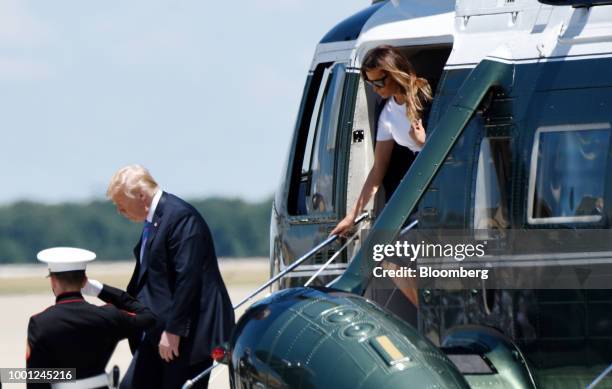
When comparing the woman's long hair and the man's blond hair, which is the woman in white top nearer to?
the woman's long hair

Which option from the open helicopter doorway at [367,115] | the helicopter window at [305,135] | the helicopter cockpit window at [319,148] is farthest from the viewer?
the helicopter window at [305,135]

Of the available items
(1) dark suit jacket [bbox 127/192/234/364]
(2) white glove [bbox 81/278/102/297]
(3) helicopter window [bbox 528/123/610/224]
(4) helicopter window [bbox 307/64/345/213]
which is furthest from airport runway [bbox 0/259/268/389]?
(3) helicopter window [bbox 528/123/610/224]

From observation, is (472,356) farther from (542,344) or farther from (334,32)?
(334,32)

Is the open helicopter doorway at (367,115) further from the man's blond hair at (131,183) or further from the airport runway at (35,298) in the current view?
the airport runway at (35,298)

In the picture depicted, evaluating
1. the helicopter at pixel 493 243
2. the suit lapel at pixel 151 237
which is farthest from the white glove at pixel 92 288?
the helicopter at pixel 493 243

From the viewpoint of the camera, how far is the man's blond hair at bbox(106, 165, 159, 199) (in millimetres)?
8102

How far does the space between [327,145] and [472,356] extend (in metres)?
2.84

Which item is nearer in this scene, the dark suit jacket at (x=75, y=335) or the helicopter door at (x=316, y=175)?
the dark suit jacket at (x=75, y=335)

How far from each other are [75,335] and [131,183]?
110cm

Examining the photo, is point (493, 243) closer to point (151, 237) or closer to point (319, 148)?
point (151, 237)

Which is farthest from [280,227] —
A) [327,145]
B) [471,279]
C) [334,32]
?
[471,279]

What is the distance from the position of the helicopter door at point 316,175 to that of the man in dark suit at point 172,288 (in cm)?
101

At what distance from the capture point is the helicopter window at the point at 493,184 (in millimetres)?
7152

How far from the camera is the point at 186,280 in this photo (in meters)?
8.08
